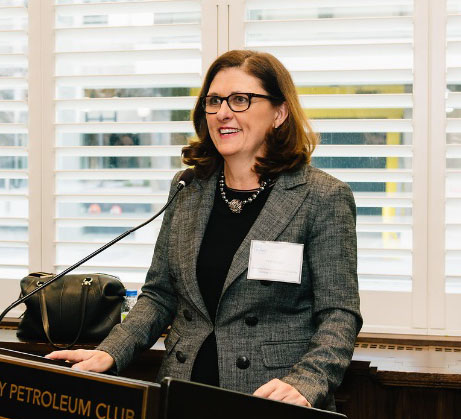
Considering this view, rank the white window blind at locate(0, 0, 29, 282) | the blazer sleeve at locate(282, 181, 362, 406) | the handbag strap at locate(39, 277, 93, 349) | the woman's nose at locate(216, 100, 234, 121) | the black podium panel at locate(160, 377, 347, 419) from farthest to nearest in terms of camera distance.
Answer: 1. the white window blind at locate(0, 0, 29, 282)
2. the handbag strap at locate(39, 277, 93, 349)
3. the woman's nose at locate(216, 100, 234, 121)
4. the blazer sleeve at locate(282, 181, 362, 406)
5. the black podium panel at locate(160, 377, 347, 419)

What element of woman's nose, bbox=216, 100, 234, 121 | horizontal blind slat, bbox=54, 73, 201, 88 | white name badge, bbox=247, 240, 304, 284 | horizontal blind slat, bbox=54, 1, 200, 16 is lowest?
white name badge, bbox=247, 240, 304, 284

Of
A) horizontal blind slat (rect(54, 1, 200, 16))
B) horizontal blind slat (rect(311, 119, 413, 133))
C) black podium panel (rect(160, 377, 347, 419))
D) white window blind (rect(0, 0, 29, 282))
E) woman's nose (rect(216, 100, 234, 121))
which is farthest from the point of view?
white window blind (rect(0, 0, 29, 282))

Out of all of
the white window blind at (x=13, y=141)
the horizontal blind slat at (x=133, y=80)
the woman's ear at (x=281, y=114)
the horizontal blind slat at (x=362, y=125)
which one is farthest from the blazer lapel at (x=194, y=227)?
the white window blind at (x=13, y=141)

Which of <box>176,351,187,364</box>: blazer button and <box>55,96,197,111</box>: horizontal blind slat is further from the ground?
<box>55,96,197,111</box>: horizontal blind slat

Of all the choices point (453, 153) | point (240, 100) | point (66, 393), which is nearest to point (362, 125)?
point (453, 153)

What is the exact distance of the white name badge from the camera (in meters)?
1.74

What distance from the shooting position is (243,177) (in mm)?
1924

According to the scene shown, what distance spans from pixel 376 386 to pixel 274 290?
0.72 meters

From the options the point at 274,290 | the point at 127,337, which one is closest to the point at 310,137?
the point at 274,290

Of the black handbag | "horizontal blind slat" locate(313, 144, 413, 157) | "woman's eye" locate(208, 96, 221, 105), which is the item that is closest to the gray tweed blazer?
"woman's eye" locate(208, 96, 221, 105)

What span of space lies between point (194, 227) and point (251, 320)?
11.8 inches

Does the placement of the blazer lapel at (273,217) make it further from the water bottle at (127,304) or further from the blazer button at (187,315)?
the water bottle at (127,304)

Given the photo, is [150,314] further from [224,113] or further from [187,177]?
[224,113]

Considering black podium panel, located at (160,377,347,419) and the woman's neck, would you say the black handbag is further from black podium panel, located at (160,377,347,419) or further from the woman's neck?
black podium panel, located at (160,377,347,419)
